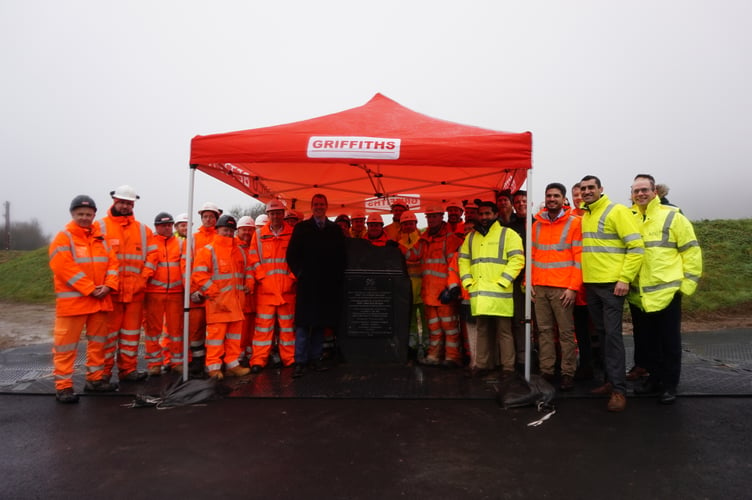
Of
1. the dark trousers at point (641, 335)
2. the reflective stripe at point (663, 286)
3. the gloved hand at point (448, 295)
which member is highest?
the reflective stripe at point (663, 286)

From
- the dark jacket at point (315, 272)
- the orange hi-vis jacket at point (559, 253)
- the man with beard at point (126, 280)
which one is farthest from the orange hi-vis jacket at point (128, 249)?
the orange hi-vis jacket at point (559, 253)

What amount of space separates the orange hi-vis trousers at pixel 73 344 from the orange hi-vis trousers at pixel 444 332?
386cm

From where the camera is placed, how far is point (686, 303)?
10.5 m

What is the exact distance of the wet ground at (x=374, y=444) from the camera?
265cm

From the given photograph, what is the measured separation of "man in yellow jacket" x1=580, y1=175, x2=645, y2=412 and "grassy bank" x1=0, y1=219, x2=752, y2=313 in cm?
811

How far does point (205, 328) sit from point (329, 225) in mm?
2071

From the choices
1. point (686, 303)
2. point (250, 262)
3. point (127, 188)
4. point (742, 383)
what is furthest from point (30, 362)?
point (686, 303)

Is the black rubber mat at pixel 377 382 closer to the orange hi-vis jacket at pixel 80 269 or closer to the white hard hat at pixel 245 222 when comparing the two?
the orange hi-vis jacket at pixel 80 269

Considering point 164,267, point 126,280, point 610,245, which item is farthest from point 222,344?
point 610,245

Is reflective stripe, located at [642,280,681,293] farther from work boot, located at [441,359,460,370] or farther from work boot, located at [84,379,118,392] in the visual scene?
work boot, located at [84,379,118,392]

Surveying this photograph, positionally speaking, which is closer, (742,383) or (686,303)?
(742,383)

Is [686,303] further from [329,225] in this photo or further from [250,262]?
[250,262]

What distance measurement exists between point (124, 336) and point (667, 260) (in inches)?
230

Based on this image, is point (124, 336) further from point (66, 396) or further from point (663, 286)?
point (663, 286)
